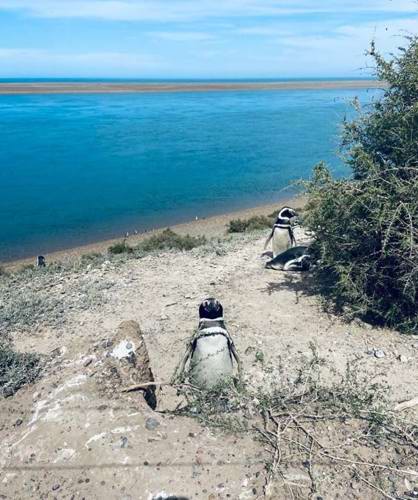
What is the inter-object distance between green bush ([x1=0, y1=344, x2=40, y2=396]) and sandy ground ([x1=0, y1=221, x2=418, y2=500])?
0.46 ft

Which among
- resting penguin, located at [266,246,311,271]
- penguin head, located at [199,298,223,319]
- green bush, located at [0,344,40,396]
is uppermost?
penguin head, located at [199,298,223,319]

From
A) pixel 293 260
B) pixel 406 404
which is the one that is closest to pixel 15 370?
pixel 406 404

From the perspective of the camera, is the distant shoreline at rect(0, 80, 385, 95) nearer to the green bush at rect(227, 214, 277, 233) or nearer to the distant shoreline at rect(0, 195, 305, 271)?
the distant shoreline at rect(0, 195, 305, 271)

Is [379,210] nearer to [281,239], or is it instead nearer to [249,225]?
[281,239]

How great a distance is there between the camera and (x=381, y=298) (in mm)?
7039

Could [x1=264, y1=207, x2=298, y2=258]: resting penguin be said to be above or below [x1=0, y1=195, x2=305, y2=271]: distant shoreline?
above

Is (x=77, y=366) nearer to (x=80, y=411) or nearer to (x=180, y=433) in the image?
(x=80, y=411)

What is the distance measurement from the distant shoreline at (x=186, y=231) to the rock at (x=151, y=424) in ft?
32.5

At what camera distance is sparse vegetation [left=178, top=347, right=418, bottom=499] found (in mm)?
3787

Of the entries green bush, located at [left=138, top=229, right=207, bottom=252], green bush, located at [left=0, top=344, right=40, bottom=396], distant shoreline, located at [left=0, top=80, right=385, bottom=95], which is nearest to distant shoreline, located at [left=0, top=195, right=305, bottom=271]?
green bush, located at [left=138, top=229, right=207, bottom=252]

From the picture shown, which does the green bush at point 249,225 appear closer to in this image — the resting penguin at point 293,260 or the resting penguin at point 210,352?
the resting penguin at point 293,260

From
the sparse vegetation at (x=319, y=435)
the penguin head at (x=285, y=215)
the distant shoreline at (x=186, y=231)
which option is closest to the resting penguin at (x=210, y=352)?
the sparse vegetation at (x=319, y=435)

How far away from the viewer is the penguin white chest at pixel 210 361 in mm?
5371

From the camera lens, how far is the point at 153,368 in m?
6.32
